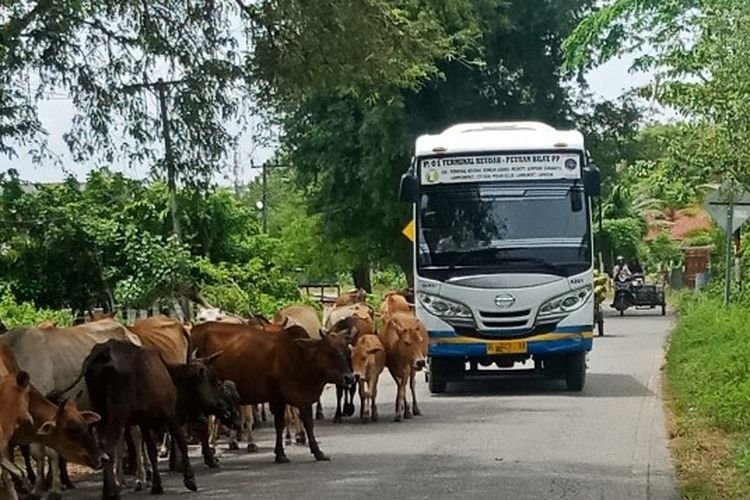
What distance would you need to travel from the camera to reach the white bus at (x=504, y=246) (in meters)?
20.5

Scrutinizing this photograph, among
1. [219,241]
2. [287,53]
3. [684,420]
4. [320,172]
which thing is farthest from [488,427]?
[320,172]

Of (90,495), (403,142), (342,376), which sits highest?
(403,142)

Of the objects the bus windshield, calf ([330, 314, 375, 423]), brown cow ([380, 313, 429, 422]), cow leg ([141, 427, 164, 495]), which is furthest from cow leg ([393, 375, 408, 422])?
cow leg ([141, 427, 164, 495])

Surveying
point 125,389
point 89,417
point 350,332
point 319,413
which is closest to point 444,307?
point 319,413

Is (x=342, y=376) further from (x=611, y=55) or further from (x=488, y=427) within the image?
(x=611, y=55)

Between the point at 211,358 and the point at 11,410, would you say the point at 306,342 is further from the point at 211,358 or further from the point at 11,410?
the point at 11,410

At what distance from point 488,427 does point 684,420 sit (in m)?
2.26

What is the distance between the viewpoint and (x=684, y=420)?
55.8ft

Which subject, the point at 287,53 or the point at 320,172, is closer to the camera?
the point at 287,53

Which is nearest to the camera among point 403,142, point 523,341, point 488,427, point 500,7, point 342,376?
point 342,376

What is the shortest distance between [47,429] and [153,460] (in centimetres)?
166

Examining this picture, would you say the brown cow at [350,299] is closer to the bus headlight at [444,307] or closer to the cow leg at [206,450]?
the bus headlight at [444,307]

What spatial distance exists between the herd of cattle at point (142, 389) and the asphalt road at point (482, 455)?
414mm

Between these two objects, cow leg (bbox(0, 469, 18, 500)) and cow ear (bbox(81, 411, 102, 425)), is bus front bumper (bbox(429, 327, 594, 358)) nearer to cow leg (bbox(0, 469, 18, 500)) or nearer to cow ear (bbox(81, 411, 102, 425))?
cow ear (bbox(81, 411, 102, 425))
